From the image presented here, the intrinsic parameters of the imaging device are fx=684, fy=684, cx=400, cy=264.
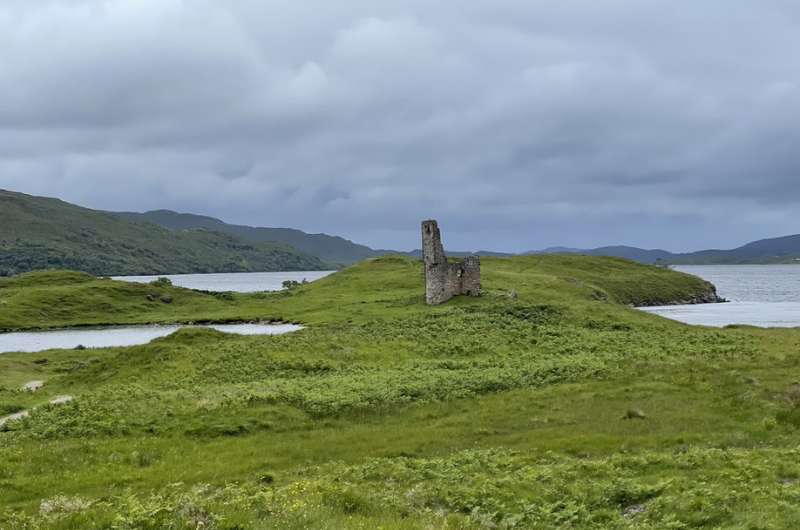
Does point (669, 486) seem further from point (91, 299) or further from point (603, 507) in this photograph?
point (91, 299)

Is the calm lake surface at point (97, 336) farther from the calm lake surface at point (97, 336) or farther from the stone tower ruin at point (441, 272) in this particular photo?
the stone tower ruin at point (441, 272)

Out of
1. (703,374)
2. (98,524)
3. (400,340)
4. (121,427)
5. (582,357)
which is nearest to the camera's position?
(98,524)

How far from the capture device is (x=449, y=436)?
27.5 meters

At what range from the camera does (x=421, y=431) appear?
2848cm

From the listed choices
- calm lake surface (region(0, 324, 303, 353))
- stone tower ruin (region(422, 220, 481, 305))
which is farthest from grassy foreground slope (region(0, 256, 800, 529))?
calm lake surface (region(0, 324, 303, 353))

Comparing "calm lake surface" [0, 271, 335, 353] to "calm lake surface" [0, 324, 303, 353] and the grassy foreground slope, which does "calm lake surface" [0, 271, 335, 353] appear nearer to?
"calm lake surface" [0, 324, 303, 353]

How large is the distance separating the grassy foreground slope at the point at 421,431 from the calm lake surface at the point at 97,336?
2091 centimetres

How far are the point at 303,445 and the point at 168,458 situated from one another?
5085 millimetres

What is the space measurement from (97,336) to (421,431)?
7772 centimetres

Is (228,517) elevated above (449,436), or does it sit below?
above

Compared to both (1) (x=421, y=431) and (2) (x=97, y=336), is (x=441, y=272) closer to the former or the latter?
(1) (x=421, y=431)

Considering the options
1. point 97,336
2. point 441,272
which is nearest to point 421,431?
point 441,272

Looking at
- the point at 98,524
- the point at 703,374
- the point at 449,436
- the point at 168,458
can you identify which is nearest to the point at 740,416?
the point at 703,374

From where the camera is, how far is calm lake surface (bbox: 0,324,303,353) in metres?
81.6
